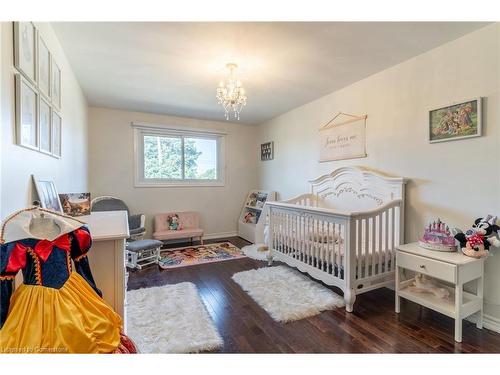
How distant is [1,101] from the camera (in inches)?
41.2

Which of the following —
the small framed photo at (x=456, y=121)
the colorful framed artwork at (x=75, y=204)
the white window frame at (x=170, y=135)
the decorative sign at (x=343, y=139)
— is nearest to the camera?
the small framed photo at (x=456, y=121)

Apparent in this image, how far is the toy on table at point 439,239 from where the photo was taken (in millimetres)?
1859

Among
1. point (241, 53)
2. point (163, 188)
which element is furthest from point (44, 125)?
point (163, 188)

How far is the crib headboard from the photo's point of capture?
2422 millimetres

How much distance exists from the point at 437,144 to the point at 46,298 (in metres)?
2.76

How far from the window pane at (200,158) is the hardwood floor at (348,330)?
2.56m

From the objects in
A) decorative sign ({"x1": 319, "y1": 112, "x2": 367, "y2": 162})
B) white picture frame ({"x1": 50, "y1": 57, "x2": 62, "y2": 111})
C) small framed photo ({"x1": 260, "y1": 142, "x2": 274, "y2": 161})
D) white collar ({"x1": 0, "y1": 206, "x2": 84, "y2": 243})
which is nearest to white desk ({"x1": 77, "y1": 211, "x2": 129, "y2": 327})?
white collar ({"x1": 0, "y1": 206, "x2": 84, "y2": 243})

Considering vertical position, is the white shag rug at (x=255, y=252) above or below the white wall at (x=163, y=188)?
below

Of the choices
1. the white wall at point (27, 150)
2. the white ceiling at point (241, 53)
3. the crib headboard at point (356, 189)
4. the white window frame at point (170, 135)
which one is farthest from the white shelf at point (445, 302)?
the white window frame at point (170, 135)

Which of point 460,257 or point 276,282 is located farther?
point 276,282

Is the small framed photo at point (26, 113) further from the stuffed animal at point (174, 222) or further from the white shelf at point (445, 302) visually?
the stuffed animal at point (174, 222)

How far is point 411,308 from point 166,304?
6.96ft
